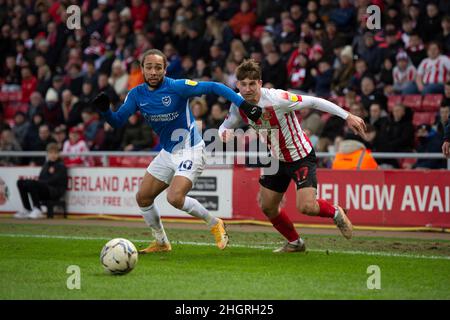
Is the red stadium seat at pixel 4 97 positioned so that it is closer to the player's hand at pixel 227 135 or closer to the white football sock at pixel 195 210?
the white football sock at pixel 195 210

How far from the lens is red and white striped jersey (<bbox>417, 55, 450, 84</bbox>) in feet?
54.3

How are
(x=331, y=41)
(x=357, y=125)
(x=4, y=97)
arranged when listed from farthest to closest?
1. (x=4, y=97)
2. (x=331, y=41)
3. (x=357, y=125)

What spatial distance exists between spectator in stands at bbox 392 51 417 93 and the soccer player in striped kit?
23.2 feet

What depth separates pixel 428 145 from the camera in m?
15.5

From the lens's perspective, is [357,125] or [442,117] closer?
[357,125]

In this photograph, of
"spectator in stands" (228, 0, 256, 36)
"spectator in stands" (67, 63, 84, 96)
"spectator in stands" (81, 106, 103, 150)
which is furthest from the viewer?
"spectator in stands" (67, 63, 84, 96)

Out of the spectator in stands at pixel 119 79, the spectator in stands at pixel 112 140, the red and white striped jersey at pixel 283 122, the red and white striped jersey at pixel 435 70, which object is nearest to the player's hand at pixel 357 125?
the red and white striped jersey at pixel 283 122

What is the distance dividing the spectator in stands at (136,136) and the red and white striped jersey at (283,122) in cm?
836

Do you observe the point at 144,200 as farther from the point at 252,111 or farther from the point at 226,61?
the point at 226,61

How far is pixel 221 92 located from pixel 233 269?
2191mm

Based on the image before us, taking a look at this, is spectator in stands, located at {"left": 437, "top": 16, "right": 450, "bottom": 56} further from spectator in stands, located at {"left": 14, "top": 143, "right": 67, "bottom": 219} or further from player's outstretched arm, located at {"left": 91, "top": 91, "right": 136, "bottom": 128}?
player's outstretched arm, located at {"left": 91, "top": 91, "right": 136, "bottom": 128}

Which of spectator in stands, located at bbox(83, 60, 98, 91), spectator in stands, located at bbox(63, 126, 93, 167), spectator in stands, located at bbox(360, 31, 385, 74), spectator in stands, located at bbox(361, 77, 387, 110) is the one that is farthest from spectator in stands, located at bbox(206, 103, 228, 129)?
spectator in stands, located at bbox(83, 60, 98, 91)

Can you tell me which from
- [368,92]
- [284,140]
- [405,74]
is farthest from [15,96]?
[284,140]
